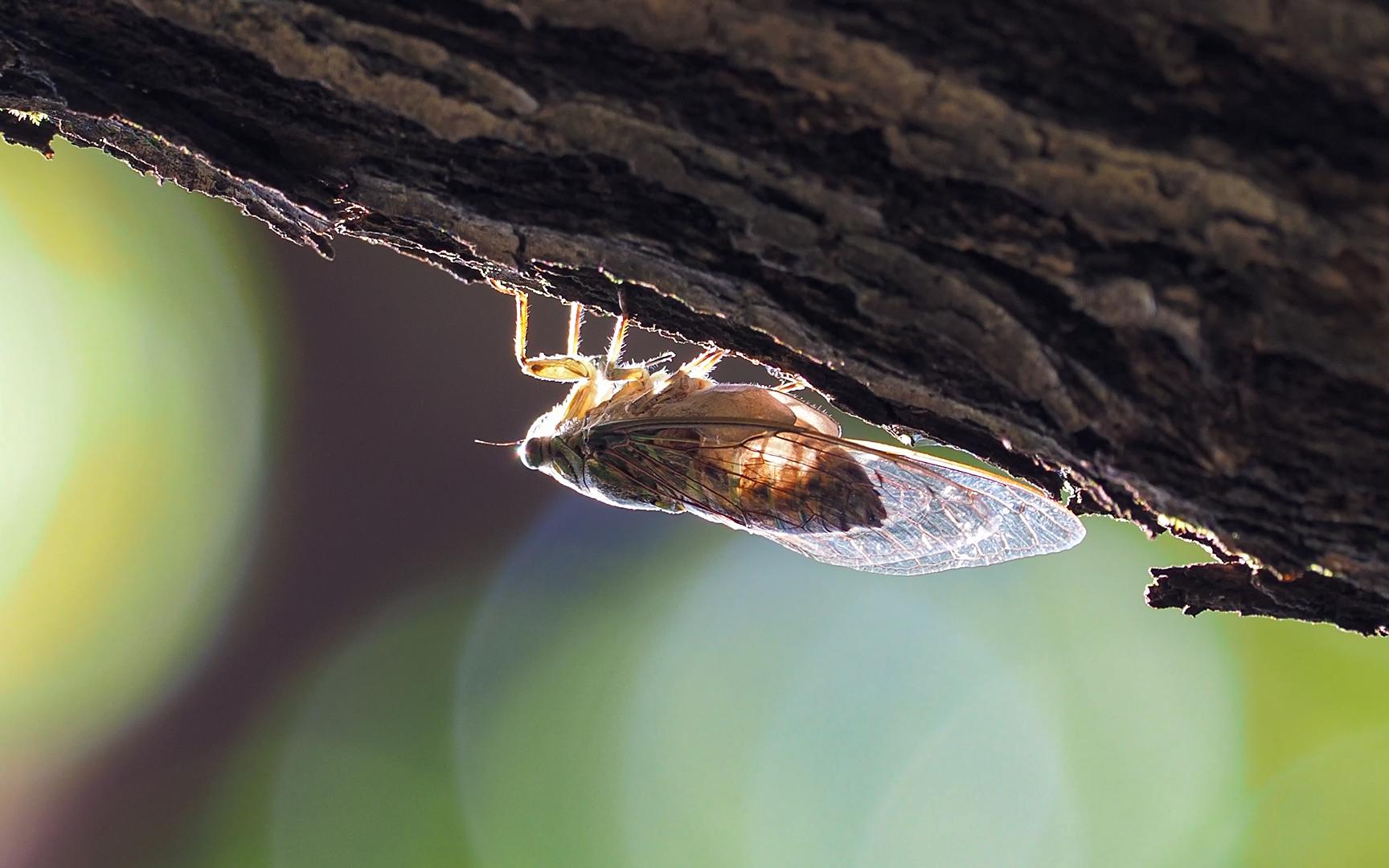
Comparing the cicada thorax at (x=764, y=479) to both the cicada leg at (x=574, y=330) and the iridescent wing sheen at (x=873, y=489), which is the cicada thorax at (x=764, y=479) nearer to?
the iridescent wing sheen at (x=873, y=489)

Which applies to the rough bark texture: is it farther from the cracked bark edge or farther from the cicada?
the cicada

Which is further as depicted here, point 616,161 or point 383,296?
point 383,296

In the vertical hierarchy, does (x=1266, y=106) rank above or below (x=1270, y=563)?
above

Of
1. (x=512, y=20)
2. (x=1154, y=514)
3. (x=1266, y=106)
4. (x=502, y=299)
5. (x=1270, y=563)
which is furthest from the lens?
(x=502, y=299)

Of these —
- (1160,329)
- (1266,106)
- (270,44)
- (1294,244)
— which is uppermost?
(1266,106)

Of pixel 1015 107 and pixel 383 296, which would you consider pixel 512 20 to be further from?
pixel 383 296

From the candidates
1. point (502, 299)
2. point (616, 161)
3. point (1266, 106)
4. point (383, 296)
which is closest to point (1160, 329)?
point (1266, 106)

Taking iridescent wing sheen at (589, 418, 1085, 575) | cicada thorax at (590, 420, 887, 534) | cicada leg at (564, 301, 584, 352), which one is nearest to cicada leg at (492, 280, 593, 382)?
cicada leg at (564, 301, 584, 352)
